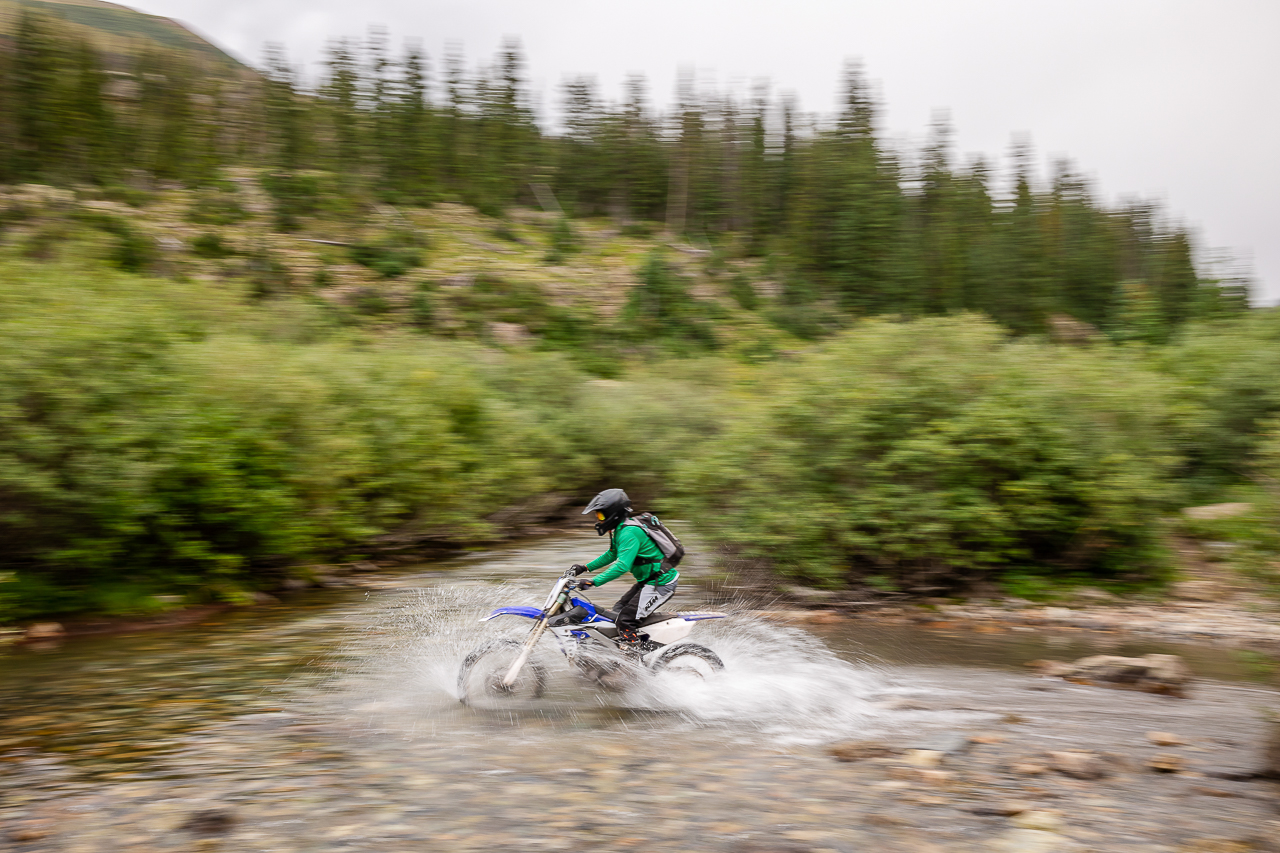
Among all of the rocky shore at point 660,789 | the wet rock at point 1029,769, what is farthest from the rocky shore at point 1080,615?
the wet rock at point 1029,769

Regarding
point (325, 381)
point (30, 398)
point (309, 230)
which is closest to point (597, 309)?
point (309, 230)

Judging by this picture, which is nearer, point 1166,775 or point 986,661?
point 1166,775

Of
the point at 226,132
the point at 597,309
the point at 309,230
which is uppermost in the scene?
the point at 226,132

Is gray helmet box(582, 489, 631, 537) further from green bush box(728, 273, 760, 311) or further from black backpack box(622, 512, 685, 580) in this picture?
green bush box(728, 273, 760, 311)

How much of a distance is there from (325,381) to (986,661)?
14.4 metres

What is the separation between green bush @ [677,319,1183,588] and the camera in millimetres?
14430

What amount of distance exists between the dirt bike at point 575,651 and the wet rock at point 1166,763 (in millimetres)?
4177

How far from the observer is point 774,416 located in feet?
50.9

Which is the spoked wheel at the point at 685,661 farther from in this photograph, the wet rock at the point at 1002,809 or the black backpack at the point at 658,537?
the wet rock at the point at 1002,809

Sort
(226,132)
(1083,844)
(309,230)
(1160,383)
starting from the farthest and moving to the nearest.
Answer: (226,132) < (309,230) < (1160,383) < (1083,844)

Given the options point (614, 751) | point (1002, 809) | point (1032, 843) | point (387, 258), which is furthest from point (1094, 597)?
point (387, 258)

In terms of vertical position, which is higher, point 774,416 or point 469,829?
point 774,416

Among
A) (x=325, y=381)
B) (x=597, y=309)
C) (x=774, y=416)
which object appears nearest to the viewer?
(x=774, y=416)

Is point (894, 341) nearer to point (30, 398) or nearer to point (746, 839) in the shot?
point (746, 839)
